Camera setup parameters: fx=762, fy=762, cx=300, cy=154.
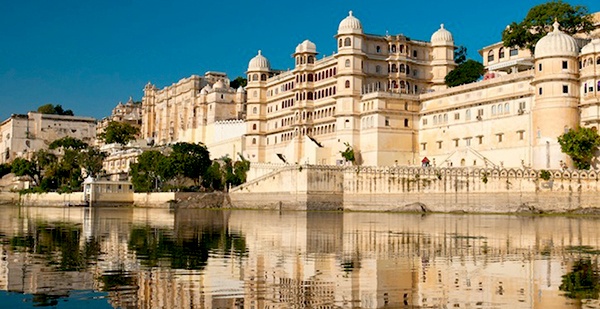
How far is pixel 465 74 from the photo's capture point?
7312cm

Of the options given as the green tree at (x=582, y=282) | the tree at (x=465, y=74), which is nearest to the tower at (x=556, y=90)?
the tree at (x=465, y=74)

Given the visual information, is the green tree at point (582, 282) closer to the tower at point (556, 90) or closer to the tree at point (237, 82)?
the tower at point (556, 90)

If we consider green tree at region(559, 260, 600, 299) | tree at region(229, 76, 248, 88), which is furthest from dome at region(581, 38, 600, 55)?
tree at region(229, 76, 248, 88)

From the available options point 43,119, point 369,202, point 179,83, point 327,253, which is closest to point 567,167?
point 369,202

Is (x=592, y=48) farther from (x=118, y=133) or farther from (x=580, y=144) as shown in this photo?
(x=118, y=133)

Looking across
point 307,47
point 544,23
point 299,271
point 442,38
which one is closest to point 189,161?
point 307,47

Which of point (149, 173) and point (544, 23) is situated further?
point (149, 173)

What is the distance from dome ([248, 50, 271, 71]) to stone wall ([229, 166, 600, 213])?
2550 cm

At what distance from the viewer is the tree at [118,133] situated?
127 meters

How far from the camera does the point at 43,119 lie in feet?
474

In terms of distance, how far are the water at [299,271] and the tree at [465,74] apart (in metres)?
45.1

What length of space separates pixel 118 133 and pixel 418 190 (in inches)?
3270

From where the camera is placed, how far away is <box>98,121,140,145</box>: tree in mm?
127375

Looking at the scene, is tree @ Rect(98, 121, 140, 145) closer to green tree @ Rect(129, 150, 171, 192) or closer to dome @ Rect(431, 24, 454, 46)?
green tree @ Rect(129, 150, 171, 192)
